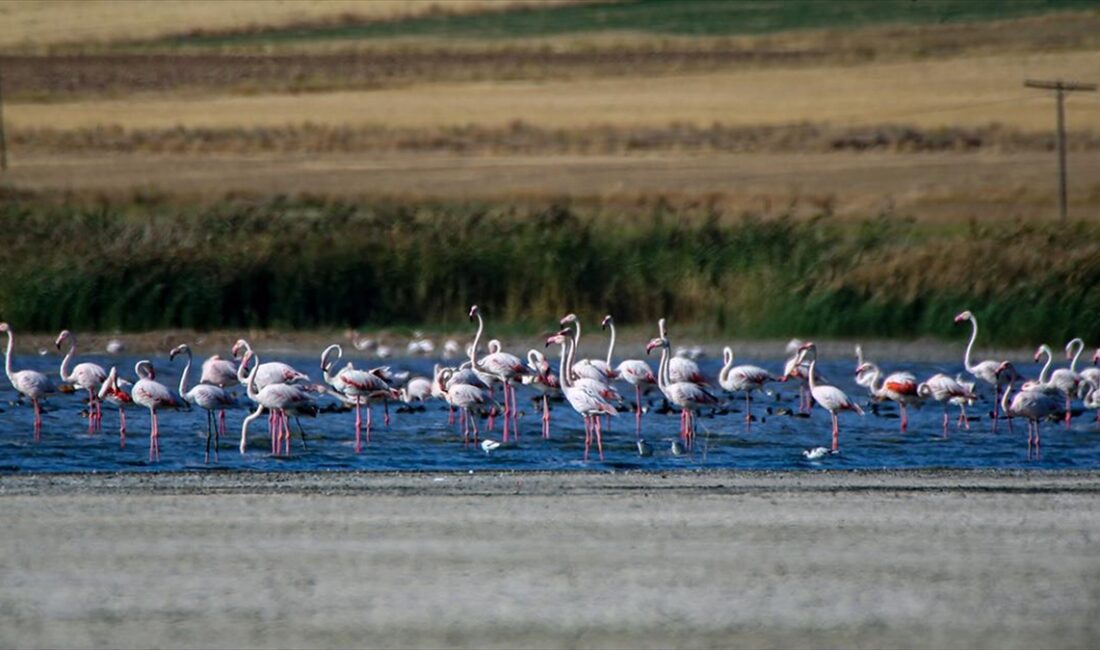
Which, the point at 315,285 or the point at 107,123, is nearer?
the point at 315,285

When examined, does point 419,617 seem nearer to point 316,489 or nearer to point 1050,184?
point 316,489

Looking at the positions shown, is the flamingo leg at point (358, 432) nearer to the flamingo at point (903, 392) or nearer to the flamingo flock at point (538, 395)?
the flamingo flock at point (538, 395)

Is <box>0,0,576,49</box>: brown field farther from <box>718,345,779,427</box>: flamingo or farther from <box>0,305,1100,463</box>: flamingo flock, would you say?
<box>718,345,779,427</box>: flamingo

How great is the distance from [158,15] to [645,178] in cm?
2234

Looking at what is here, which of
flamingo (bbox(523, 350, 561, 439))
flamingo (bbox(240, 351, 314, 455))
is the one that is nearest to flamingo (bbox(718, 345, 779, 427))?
flamingo (bbox(523, 350, 561, 439))

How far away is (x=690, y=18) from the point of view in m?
74.4

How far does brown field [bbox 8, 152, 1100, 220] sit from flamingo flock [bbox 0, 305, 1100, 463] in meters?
17.9

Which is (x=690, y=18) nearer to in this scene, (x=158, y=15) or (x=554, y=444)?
(x=158, y=15)

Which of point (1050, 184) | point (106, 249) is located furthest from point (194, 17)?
point (106, 249)

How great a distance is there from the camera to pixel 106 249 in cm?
2764

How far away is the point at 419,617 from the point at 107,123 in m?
47.8

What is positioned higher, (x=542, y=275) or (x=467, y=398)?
(x=542, y=275)

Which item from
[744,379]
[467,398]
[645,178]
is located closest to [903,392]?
[744,379]

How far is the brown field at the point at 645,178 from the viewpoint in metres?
41.6
